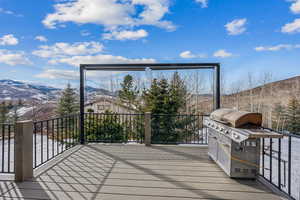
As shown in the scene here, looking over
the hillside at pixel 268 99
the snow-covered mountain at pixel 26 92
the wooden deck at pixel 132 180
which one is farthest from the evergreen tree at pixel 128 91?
the snow-covered mountain at pixel 26 92

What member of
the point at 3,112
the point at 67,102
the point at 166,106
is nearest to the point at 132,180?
the point at 166,106

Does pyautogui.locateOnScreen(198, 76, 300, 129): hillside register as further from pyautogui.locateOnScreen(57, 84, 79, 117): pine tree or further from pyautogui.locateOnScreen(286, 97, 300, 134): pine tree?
pyautogui.locateOnScreen(57, 84, 79, 117): pine tree

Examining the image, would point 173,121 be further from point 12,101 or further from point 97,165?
point 12,101

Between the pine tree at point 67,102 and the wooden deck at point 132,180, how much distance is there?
568 inches

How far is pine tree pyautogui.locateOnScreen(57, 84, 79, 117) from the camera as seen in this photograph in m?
16.8

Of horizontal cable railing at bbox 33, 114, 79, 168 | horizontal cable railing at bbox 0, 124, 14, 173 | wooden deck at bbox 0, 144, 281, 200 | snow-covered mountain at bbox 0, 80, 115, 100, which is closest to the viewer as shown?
wooden deck at bbox 0, 144, 281, 200

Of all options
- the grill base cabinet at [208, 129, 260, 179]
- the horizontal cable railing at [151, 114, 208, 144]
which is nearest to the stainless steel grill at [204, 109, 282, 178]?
the grill base cabinet at [208, 129, 260, 179]

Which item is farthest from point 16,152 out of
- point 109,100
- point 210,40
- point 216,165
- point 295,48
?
point 295,48

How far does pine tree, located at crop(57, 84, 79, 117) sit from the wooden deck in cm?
1444

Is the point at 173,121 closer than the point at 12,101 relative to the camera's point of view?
Yes

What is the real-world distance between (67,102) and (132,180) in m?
16.5

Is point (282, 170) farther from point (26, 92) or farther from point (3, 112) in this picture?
point (3, 112)

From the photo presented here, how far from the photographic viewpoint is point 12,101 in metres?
15.4

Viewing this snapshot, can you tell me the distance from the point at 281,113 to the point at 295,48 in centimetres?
333
